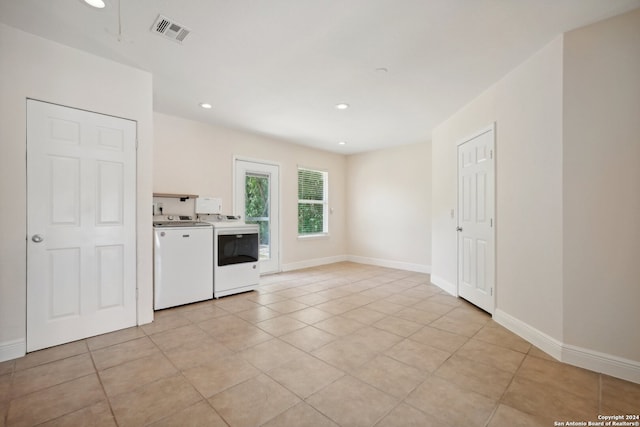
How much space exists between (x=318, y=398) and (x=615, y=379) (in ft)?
6.86

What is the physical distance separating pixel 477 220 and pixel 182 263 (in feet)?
11.9

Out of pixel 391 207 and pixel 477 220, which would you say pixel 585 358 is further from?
pixel 391 207

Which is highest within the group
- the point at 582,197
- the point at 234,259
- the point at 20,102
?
the point at 20,102

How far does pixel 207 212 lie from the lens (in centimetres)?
438

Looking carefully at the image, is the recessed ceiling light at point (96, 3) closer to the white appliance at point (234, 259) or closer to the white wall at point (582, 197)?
the white appliance at point (234, 259)

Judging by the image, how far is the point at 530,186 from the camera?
2.56 m

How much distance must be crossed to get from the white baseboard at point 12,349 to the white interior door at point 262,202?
292 cm

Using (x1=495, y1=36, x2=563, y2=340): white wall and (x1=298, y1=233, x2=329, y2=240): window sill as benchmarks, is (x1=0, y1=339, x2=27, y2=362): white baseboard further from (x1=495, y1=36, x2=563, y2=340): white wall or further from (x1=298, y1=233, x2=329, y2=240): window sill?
(x1=495, y1=36, x2=563, y2=340): white wall

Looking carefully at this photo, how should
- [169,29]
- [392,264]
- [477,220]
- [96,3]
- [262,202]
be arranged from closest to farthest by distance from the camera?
1. [96,3]
2. [169,29]
3. [477,220]
4. [262,202]
5. [392,264]

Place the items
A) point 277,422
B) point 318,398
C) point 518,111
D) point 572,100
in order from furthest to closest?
point 518,111, point 572,100, point 318,398, point 277,422

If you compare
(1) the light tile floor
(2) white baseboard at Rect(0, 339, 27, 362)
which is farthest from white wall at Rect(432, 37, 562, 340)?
(2) white baseboard at Rect(0, 339, 27, 362)

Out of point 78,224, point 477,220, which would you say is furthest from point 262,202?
point 477,220

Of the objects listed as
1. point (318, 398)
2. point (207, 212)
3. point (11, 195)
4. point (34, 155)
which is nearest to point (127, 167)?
point (34, 155)

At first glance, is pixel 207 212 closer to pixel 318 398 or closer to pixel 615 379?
pixel 318 398
